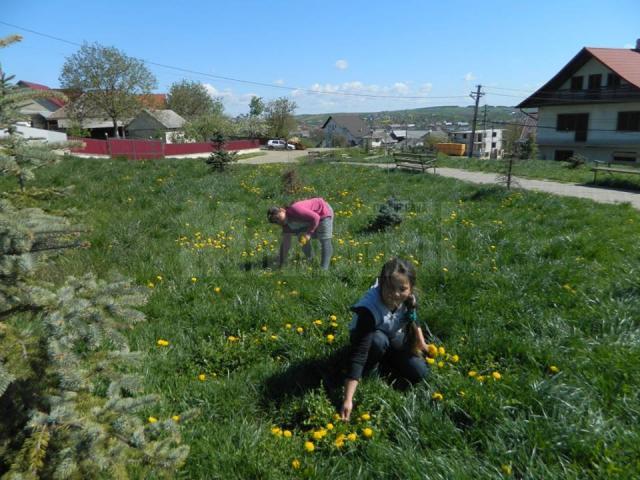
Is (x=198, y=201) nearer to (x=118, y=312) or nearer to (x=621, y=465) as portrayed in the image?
(x=118, y=312)

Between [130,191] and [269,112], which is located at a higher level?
[269,112]

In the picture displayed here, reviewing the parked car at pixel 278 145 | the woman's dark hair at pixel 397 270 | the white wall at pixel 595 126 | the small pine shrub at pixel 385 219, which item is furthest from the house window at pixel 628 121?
the woman's dark hair at pixel 397 270

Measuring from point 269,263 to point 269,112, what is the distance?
70.2 m

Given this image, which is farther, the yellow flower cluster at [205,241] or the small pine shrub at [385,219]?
the small pine shrub at [385,219]

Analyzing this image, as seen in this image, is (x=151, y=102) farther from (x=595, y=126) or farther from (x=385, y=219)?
(x=385, y=219)

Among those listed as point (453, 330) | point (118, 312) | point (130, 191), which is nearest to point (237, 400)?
point (118, 312)

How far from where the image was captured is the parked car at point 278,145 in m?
62.5

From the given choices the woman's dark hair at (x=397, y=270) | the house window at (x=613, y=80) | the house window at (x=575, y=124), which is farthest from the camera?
the house window at (x=575, y=124)

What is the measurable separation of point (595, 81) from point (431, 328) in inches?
1548

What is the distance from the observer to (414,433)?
2760 millimetres

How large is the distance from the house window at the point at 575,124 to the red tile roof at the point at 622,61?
3.99 meters

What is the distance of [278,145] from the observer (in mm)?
63500

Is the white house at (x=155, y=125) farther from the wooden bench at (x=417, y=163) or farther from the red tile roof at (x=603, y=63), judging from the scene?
the wooden bench at (x=417, y=163)

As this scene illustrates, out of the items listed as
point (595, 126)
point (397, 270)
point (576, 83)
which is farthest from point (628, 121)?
point (397, 270)
